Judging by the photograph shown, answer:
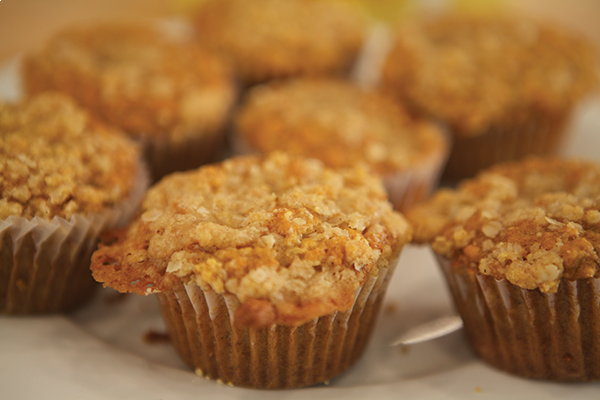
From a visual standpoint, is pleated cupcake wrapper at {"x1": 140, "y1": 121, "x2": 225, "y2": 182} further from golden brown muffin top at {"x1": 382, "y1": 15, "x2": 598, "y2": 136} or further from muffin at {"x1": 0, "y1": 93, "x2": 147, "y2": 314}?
golden brown muffin top at {"x1": 382, "y1": 15, "x2": 598, "y2": 136}

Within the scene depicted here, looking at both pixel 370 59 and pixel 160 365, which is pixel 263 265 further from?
pixel 370 59

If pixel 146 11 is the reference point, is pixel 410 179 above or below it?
below

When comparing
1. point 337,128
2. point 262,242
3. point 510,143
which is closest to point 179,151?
point 337,128

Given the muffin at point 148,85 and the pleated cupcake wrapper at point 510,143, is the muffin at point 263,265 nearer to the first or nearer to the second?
the muffin at point 148,85

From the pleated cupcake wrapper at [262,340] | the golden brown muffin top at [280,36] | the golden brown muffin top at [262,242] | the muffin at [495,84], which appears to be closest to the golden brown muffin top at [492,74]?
the muffin at [495,84]

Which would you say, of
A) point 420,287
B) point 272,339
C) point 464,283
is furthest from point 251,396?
point 420,287

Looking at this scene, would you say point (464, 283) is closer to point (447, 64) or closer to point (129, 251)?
point (129, 251)

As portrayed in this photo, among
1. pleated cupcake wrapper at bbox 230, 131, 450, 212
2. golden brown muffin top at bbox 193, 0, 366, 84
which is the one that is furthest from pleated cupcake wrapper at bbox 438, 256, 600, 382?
golden brown muffin top at bbox 193, 0, 366, 84
